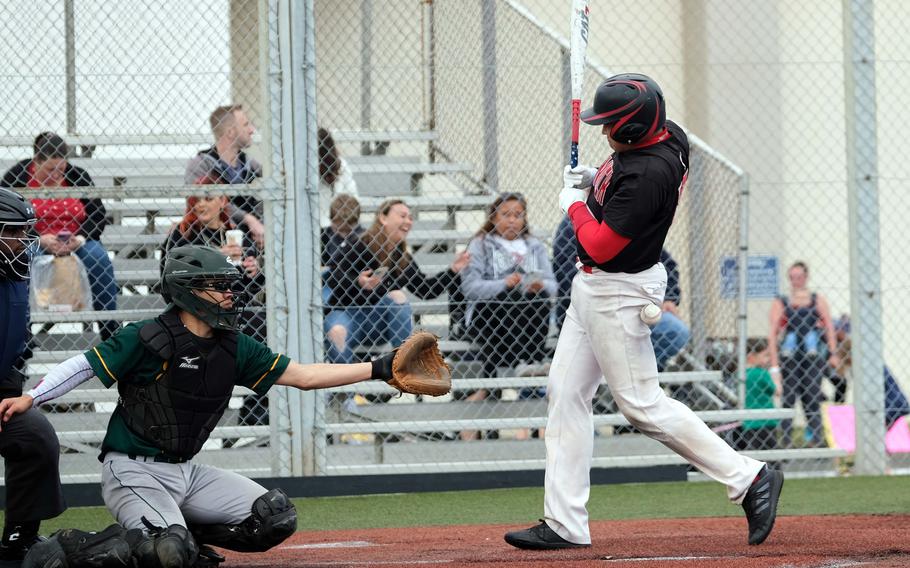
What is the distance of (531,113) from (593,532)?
3915 mm

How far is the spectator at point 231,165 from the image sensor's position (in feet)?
25.7

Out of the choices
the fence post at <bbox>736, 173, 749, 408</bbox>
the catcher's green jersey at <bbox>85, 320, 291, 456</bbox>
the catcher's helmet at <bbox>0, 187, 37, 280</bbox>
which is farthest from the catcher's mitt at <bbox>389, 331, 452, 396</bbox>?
the fence post at <bbox>736, 173, 749, 408</bbox>


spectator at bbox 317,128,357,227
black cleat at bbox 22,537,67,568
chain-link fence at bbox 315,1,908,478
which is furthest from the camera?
spectator at bbox 317,128,357,227

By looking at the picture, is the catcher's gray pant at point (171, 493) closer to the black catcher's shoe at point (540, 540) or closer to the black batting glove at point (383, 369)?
the black batting glove at point (383, 369)

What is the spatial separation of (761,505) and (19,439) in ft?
9.29

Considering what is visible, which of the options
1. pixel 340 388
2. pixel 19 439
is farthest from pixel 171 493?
pixel 340 388

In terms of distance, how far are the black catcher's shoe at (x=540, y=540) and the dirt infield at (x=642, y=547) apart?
0.05 m

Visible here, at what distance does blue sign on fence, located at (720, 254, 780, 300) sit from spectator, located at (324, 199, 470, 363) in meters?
2.13

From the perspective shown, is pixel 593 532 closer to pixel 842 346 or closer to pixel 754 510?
pixel 754 510

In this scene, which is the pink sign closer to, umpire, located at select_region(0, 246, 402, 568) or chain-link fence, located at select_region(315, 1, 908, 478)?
chain-link fence, located at select_region(315, 1, 908, 478)

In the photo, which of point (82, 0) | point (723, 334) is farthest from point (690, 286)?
point (82, 0)

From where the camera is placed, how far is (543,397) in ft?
28.1

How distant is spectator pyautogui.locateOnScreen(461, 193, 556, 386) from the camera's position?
813 cm

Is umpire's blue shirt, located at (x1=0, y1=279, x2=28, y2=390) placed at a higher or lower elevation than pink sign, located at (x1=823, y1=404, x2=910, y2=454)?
higher
